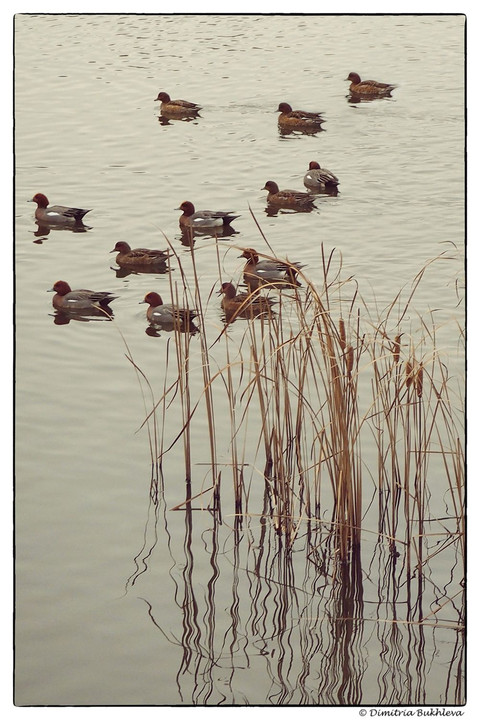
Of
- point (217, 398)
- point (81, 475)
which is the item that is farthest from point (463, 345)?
point (81, 475)

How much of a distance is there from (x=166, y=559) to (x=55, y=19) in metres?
2.39

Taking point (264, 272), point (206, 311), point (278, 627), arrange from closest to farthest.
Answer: point (278, 627), point (264, 272), point (206, 311)

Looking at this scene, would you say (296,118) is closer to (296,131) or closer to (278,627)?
(296,131)

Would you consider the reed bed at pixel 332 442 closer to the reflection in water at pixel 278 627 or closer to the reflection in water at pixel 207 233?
the reflection in water at pixel 278 627

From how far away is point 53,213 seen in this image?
6.48m

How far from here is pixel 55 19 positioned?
18.1 feet

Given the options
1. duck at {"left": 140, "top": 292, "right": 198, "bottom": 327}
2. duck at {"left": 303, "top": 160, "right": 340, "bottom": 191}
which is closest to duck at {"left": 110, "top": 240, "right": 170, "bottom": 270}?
duck at {"left": 140, "top": 292, "right": 198, "bottom": 327}

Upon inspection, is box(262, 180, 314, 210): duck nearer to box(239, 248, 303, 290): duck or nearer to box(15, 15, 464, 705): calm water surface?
box(15, 15, 464, 705): calm water surface

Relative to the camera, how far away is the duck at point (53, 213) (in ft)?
20.6

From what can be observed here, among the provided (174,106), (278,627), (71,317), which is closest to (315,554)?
(278,627)

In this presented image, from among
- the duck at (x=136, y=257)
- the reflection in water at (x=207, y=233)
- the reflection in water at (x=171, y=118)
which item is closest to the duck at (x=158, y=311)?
the duck at (x=136, y=257)

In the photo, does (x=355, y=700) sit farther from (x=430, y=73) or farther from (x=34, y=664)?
(x=430, y=73)

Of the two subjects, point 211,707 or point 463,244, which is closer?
point 211,707

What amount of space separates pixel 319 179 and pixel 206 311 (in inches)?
50.7
